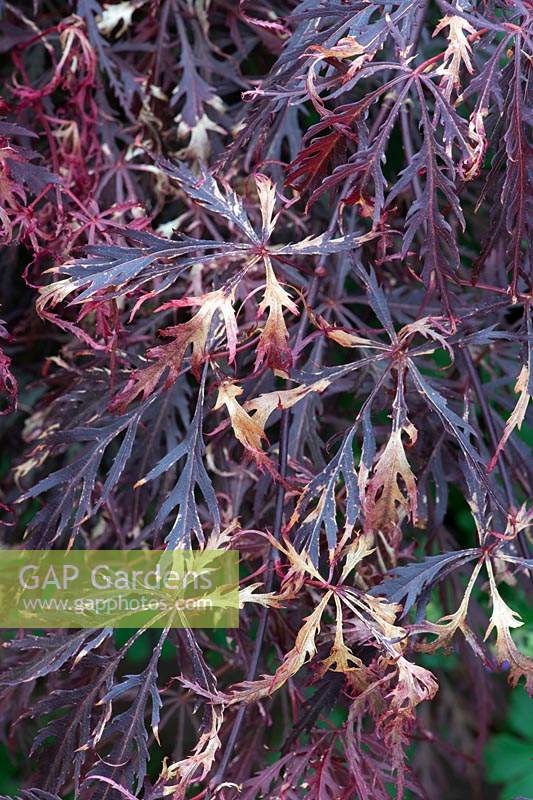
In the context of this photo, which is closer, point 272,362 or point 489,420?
point 272,362

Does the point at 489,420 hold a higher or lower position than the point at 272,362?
lower

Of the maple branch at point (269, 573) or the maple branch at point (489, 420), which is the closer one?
the maple branch at point (269, 573)

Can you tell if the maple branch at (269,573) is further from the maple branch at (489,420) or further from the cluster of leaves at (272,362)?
the maple branch at (489,420)

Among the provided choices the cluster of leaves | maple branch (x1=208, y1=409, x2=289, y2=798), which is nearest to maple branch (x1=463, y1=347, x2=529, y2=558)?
the cluster of leaves

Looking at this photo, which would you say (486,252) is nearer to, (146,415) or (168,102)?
(146,415)

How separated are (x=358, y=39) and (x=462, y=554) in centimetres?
41

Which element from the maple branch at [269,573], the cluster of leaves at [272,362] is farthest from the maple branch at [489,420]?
the maple branch at [269,573]

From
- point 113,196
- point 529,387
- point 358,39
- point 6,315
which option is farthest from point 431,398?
point 6,315

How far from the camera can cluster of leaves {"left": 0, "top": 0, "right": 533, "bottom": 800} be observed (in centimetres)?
67

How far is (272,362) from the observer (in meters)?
0.66

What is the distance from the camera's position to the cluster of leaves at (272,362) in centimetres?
67

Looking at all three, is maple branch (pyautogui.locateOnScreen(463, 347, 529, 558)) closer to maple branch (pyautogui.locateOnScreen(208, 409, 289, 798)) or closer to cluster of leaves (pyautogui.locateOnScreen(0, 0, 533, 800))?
cluster of leaves (pyautogui.locateOnScreen(0, 0, 533, 800))

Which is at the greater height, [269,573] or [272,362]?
[272,362]

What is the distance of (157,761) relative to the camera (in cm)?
125
